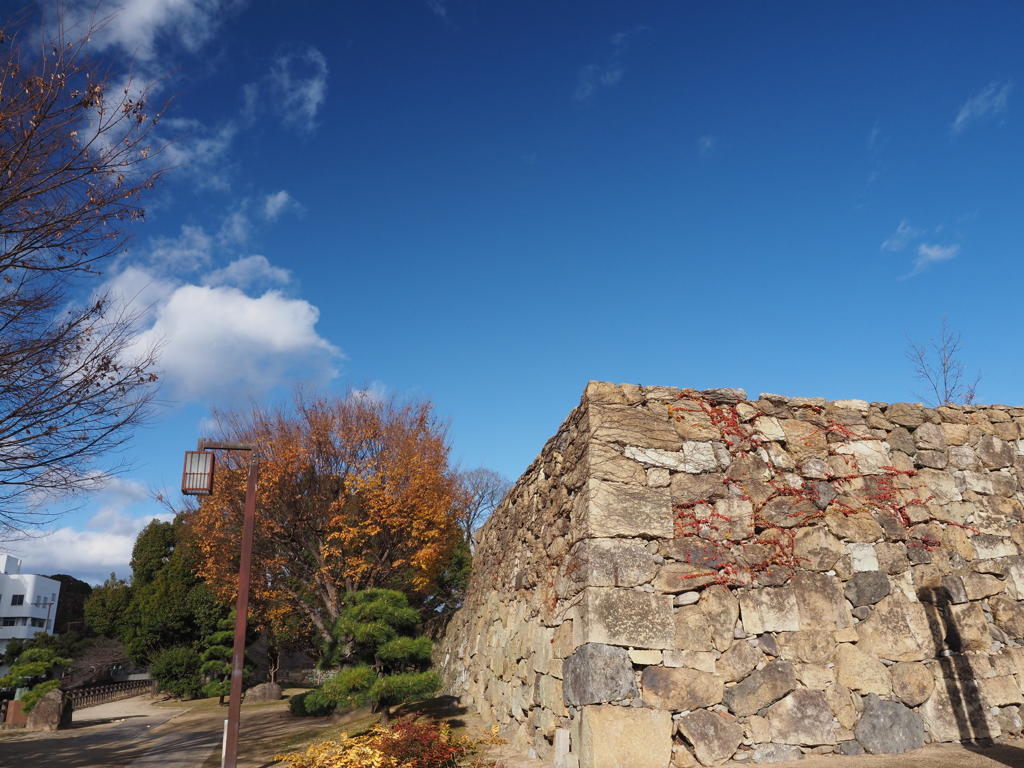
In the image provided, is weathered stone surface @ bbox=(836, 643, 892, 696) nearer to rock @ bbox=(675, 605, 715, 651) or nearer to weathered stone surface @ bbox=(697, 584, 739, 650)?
weathered stone surface @ bbox=(697, 584, 739, 650)

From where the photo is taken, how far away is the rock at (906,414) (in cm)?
717

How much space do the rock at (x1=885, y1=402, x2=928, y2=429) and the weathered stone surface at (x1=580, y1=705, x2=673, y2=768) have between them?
4308mm

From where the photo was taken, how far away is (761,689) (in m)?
5.61

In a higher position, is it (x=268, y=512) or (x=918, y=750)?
(x=268, y=512)

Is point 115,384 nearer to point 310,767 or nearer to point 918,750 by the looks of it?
point 310,767

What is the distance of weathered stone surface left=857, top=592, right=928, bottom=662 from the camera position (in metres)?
6.00

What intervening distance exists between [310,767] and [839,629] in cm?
552

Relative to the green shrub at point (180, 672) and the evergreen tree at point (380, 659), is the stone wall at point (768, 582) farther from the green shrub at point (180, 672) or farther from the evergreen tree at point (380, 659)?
the green shrub at point (180, 672)

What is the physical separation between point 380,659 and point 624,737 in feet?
19.8

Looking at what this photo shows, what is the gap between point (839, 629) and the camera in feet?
19.6

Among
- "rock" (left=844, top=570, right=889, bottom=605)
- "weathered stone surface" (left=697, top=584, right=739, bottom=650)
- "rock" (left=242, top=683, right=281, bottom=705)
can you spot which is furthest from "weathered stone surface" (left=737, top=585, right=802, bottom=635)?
"rock" (left=242, top=683, right=281, bottom=705)

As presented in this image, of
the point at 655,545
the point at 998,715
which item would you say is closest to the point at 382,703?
the point at 655,545

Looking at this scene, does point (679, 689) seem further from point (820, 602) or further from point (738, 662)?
point (820, 602)

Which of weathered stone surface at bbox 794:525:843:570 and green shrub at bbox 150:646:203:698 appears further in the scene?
green shrub at bbox 150:646:203:698
